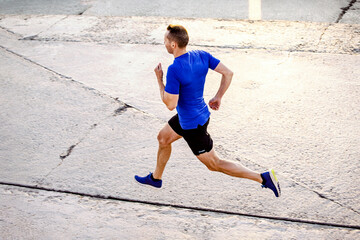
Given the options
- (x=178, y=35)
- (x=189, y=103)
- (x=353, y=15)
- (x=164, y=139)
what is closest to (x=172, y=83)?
(x=189, y=103)

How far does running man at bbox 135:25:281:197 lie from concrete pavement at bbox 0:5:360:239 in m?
0.29

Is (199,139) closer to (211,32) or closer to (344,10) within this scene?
(211,32)

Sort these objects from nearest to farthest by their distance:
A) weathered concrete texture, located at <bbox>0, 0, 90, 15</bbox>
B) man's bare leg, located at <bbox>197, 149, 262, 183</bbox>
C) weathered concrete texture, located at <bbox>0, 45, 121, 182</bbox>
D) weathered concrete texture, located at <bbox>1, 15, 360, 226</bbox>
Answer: man's bare leg, located at <bbox>197, 149, 262, 183</bbox> < weathered concrete texture, located at <bbox>1, 15, 360, 226</bbox> < weathered concrete texture, located at <bbox>0, 45, 121, 182</bbox> < weathered concrete texture, located at <bbox>0, 0, 90, 15</bbox>

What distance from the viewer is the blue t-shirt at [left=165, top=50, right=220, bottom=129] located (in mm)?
3037

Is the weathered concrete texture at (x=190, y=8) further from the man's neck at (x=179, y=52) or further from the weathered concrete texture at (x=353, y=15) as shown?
the man's neck at (x=179, y=52)

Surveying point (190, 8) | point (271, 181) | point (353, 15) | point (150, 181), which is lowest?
point (150, 181)

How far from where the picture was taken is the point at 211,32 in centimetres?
722

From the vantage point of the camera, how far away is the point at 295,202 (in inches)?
137

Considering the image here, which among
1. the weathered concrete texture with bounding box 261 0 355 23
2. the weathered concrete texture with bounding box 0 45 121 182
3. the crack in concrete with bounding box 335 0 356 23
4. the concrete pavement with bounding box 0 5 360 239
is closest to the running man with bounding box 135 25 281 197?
the concrete pavement with bounding box 0 5 360 239

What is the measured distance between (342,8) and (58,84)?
5.98 metres

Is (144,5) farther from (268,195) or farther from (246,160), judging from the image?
(268,195)

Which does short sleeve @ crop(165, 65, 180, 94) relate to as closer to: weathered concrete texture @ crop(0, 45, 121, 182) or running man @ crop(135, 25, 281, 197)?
running man @ crop(135, 25, 281, 197)

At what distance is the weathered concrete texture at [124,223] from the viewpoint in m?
3.19

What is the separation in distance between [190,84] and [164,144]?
0.73 m
